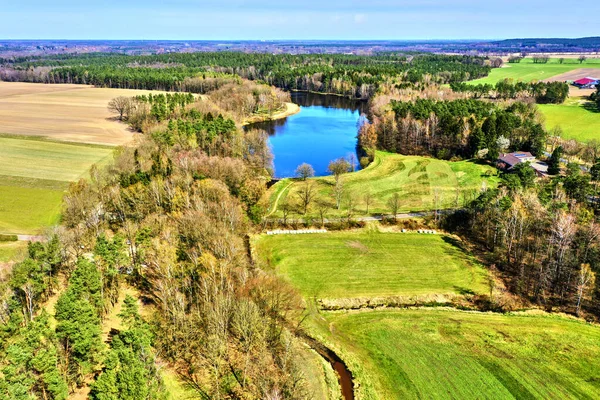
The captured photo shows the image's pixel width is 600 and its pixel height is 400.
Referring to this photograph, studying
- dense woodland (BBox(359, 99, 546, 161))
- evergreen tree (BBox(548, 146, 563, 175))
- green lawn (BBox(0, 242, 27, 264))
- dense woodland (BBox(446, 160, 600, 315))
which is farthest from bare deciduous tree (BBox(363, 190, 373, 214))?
green lawn (BBox(0, 242, 27, 264))

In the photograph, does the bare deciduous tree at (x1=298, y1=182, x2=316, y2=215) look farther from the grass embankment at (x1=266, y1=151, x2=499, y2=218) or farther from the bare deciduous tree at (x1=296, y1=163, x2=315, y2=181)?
the bare deciduous tree at (x1=296, y1=163, x2=315, y2=181)

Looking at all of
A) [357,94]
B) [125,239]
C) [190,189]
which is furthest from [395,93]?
[125,239]

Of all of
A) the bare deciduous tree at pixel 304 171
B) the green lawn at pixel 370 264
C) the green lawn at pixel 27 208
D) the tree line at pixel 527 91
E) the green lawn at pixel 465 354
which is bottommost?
the green lawn at pixel 465 354

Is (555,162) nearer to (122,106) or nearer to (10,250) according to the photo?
(10,250)

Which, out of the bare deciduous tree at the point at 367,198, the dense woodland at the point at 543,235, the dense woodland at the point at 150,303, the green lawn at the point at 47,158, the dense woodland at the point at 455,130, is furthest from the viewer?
the dense woodland at the point at 455,130

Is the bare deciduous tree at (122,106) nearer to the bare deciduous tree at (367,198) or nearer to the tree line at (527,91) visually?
the bare deciduous tree at (367,198)

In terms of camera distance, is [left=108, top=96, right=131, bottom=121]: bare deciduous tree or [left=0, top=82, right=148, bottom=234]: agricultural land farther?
[left=108, top=96, right=131, bottom=121]: bare deciduous tree

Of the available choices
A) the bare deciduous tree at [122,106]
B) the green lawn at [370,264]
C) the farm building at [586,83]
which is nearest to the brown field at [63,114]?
the bare deciduous tree at [122,106]
